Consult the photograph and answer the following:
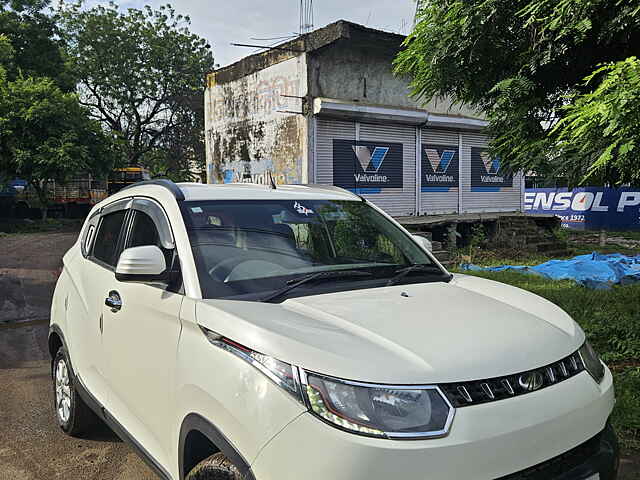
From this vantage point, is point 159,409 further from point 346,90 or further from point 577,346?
point 346,90

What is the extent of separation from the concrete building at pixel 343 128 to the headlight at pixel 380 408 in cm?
1099

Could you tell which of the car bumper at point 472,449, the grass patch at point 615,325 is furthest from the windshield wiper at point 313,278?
the grass patch at point 615,325

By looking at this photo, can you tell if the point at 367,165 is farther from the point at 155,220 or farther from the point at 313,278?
the point at 313,278

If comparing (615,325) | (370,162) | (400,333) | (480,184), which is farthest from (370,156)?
(400,333)

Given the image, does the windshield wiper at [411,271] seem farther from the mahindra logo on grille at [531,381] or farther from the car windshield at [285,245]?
the mahindra logo on grille at [531,381]

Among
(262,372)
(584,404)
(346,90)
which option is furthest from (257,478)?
(346,90)

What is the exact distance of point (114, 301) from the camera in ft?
10.3

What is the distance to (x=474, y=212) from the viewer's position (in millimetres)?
16766

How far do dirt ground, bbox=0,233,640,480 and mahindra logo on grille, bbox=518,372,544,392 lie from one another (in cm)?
170

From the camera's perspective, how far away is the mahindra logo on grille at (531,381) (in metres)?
2.05

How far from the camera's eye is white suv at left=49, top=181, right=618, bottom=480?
1.86 metres

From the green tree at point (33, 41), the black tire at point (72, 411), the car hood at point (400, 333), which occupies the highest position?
the green tree at point (33, 41)

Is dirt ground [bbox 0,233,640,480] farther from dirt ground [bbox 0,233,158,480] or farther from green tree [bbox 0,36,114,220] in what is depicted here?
green tree [bbox 0,36,114,220]

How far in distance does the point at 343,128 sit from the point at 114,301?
36.1 ft
